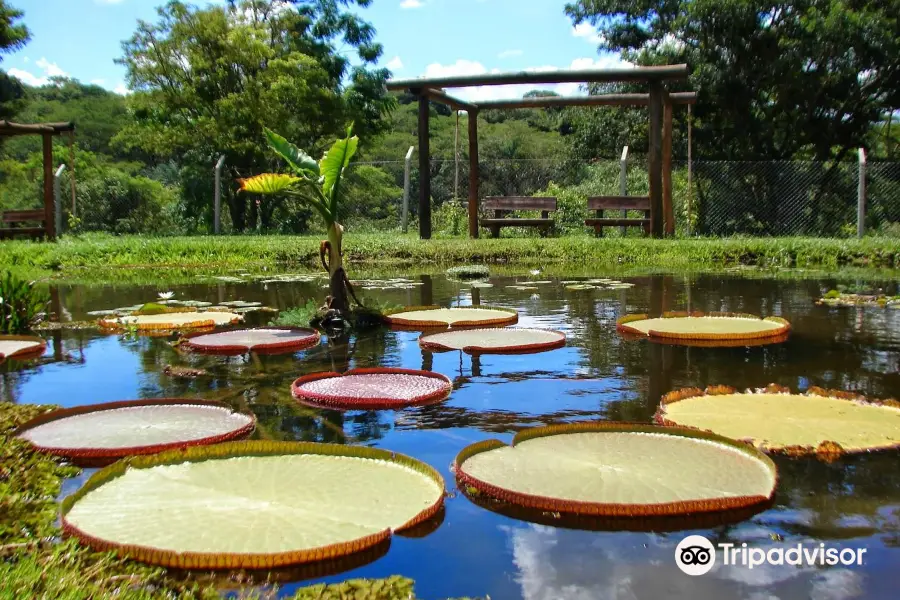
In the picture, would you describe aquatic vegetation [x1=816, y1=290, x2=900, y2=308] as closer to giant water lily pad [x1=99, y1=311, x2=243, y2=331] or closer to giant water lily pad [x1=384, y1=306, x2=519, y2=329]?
giant water lily pad [x1=384, y1=306, x2=519, y2=329]

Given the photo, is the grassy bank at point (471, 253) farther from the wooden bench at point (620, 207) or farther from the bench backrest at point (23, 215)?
the bench backrest at point (23, 215)

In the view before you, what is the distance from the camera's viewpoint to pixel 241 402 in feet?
11.8

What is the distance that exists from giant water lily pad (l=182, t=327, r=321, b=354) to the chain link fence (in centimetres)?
861

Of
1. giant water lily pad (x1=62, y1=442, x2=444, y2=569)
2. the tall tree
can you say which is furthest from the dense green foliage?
giant water lily pad (x1=62, y1=442, x2=444, y2=569)

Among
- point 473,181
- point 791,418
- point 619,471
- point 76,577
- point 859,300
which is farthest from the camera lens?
point 473,181

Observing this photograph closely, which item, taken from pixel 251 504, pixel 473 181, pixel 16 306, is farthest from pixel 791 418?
pixel 473 181

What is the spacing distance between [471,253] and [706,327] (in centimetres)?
647

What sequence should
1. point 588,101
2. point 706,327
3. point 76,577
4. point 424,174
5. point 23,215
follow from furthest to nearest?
point 23,215 → point 424,174 → point 588,101 → point 706,327 → point 76,577

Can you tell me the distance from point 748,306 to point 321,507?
4948 millimetres

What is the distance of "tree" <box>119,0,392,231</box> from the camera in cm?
1722

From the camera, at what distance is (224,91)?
17.9m

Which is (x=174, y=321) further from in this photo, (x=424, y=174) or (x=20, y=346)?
(x=424, y=174)

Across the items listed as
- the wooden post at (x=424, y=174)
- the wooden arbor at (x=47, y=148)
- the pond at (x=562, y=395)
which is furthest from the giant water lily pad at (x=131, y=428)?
the wooden arbor at (x=47, y=148)

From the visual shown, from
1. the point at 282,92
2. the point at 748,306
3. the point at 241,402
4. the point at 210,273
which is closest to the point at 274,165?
the point at 282,92
